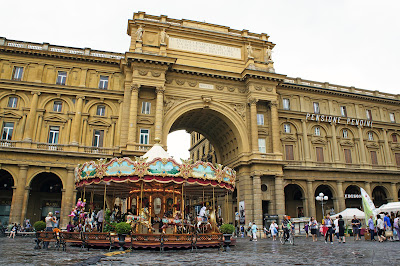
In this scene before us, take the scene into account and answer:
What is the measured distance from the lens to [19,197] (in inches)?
1144

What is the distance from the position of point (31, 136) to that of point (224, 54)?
22.4 meters

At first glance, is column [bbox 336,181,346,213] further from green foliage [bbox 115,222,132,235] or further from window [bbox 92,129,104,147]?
green foliage [bbox 115,222,132,235]

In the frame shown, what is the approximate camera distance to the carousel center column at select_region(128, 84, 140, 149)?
30.5 metres

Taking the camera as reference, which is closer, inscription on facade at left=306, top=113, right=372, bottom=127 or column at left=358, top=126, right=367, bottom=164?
Answer: inscription on facade at left=306, top=113, right=372, bottom=127

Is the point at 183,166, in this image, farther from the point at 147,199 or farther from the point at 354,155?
the point at 354,155

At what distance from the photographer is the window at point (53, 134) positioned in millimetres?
31922

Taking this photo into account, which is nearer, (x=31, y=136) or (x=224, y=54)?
(x=31, y=136)

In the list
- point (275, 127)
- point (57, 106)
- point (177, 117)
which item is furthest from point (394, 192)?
point (57, 106)

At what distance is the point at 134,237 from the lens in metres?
16.1

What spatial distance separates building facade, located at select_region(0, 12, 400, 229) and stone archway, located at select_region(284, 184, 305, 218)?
0.46ft

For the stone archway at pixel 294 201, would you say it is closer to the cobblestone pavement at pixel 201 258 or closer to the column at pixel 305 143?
the column at pixel 305 143

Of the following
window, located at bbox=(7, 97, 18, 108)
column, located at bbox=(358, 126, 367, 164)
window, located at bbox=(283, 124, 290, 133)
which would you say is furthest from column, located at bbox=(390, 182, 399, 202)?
window, located at bbox=(7, 97, 18, 108)

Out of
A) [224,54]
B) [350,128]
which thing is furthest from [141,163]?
[350,128]

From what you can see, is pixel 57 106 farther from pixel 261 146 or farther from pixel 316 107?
pixel 316 107
